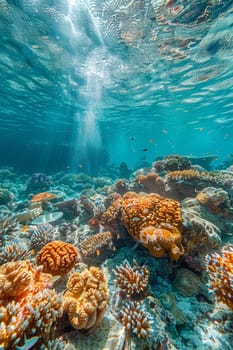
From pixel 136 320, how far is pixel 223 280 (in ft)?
4.53

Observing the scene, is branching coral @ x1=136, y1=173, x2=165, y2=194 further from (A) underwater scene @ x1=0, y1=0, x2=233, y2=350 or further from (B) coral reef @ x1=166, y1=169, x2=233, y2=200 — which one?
(B) coral reef @ x1=166, y1=169, x2=233, y2=200

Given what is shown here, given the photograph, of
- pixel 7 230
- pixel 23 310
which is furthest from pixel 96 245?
pixel 7 230

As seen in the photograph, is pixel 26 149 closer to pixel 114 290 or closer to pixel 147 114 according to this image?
pixel 147 114

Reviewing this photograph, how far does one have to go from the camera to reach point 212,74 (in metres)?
15.6

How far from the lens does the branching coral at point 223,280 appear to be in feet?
8.02

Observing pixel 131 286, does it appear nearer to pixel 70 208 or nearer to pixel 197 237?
pixel 197 237

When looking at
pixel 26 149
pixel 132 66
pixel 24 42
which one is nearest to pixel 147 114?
pixel 132 66

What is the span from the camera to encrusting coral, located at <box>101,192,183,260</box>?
302cm

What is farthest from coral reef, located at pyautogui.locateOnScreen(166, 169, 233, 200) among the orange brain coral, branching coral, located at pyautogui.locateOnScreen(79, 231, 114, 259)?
the orange brain coral

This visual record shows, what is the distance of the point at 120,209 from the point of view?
183 inches

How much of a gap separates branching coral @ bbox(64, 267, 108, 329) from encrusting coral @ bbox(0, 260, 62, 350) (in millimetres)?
195

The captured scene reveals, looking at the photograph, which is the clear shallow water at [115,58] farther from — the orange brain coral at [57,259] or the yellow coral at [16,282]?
the yellow coral at [16,282]

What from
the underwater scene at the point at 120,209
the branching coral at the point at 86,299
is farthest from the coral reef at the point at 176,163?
the branching coral at the point at 86,299

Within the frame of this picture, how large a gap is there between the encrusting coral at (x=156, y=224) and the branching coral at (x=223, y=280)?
0.55 metres
